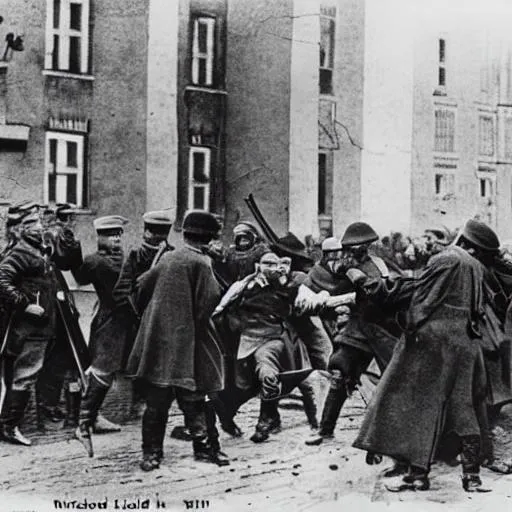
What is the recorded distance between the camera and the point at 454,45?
8125mm

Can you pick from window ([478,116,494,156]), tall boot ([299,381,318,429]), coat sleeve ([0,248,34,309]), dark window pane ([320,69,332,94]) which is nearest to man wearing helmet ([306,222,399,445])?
tall boot ([299,381,318,429])

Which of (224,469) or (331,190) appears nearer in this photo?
(224,469)

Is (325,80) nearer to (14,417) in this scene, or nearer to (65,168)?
(65,168)

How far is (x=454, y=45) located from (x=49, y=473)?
495cm

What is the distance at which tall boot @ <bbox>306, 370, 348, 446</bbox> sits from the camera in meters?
6.93

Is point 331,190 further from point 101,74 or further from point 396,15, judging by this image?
point 101,74

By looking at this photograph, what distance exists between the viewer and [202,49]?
7.68 meters

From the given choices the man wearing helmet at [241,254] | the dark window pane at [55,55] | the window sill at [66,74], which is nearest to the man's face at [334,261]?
the man wearing helmet at [241,254]

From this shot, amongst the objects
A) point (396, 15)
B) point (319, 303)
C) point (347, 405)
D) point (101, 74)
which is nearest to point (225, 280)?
point (319, 303)

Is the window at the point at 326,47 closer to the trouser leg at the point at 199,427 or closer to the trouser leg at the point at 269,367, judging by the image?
the trouser leg at the point at 269,367

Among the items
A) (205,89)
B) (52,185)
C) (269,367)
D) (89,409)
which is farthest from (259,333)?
(205,89)

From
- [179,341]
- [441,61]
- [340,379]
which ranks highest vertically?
[441,61]

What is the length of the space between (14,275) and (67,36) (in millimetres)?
2116

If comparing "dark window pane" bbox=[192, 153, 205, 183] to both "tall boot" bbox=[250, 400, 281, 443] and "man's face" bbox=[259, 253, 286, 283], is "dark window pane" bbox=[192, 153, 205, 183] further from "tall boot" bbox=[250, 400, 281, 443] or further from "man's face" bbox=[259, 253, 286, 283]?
"tall boot" bbox=[250, 400, 281, 443]
